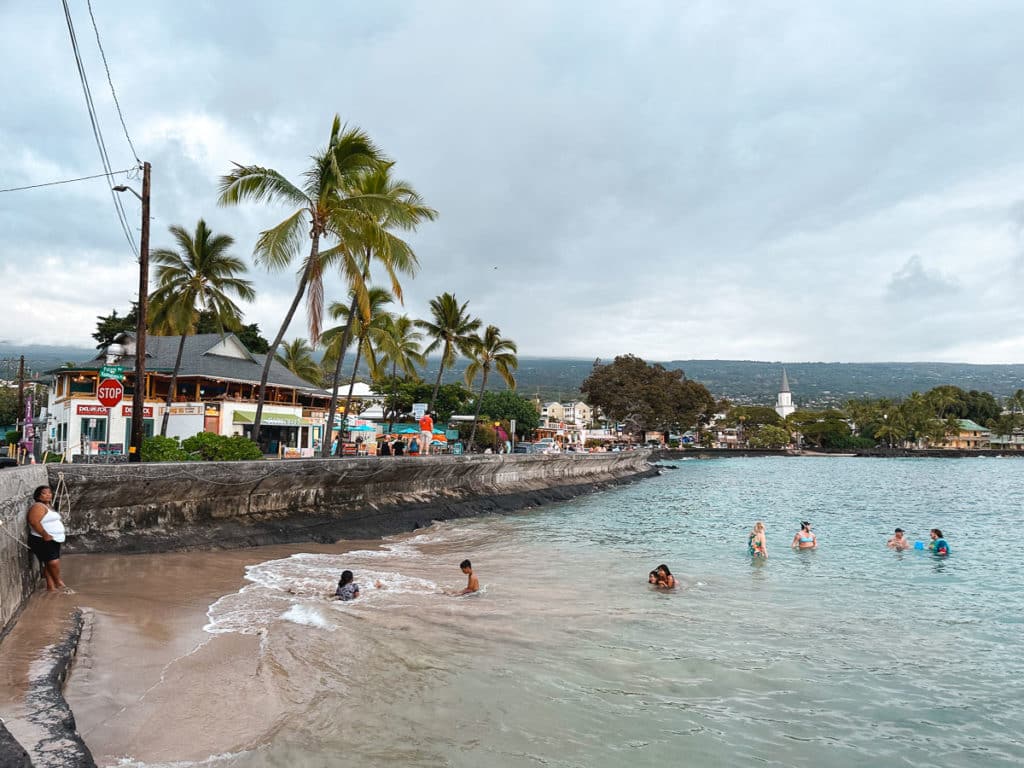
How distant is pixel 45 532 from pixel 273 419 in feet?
83.1

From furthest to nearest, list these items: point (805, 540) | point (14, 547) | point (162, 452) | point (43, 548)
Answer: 1. point (805, 540)
2. point (162, 452)
3. point (43, 548)
4. point (14, 547)

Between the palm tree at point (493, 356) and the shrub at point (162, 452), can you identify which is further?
the palm tree at point (493, 356)

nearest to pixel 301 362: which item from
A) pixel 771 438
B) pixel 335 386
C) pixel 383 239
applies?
pixel 335 386

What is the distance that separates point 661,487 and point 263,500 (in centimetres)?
3710

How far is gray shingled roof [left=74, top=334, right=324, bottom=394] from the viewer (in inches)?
1214

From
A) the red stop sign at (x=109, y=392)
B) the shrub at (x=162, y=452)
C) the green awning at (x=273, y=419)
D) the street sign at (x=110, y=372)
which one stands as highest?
the street sign at (x=110, y=372)

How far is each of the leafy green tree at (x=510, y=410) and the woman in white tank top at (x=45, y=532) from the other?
238ft

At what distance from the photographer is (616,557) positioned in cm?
1691

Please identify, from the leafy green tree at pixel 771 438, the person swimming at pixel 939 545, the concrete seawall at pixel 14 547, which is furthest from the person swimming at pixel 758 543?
the leafy green tree at pixel 771 438

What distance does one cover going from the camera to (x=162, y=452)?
56.6 feet

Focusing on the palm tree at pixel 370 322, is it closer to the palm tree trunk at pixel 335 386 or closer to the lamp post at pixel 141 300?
the palm tree trunk at pixel 335 386

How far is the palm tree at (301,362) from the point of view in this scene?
5006 cm

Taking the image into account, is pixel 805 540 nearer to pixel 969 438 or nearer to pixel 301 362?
pixel 301 362

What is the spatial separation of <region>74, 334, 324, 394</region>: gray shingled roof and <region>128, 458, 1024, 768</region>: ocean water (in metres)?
19.1
